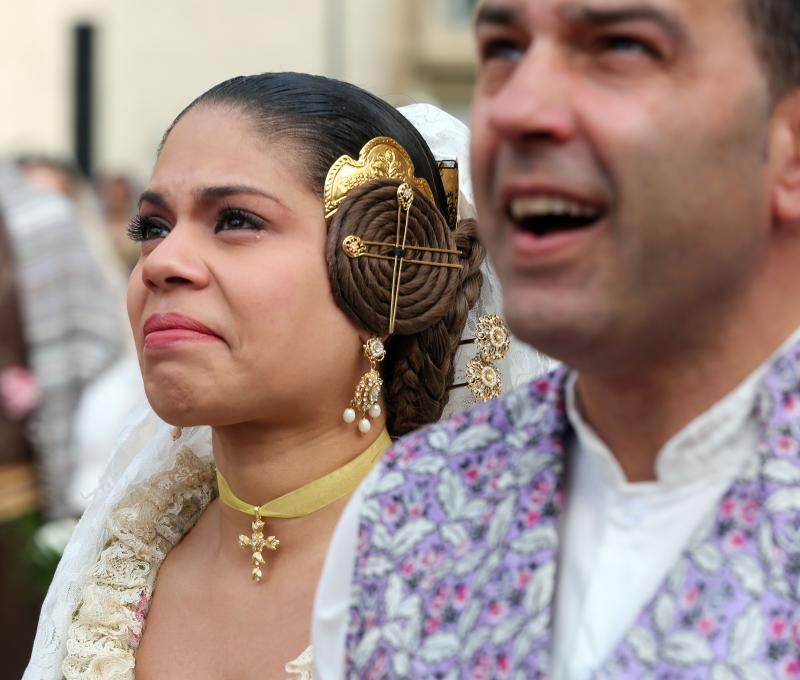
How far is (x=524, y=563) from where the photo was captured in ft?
5.60

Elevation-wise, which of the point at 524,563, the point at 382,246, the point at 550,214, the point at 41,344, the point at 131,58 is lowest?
the point at 41,344

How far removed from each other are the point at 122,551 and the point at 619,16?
5.46 ft

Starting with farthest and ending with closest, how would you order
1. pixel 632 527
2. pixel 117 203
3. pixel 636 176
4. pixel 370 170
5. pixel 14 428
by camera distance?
→ 1. pixel 117 203
2. pixel 14 428
3. pixel 370 170
4. pixel 632 527
5. pixel 636 176

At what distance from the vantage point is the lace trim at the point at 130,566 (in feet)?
9.09

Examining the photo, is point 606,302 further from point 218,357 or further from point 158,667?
point 158,667

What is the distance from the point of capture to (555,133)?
157 cm

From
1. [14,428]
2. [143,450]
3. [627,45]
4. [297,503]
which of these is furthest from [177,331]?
[14,428]

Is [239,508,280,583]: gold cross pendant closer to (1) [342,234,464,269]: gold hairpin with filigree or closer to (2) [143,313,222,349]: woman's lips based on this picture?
(2) [143,313,222,349]: woman's lips

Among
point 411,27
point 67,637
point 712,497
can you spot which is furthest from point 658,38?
point 411,27

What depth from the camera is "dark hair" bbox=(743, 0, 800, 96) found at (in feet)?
5.20

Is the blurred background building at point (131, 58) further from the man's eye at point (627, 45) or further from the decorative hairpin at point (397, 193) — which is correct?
the man's eye at point (627, 45)

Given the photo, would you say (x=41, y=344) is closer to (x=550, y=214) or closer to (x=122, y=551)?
(x=122, y=551)

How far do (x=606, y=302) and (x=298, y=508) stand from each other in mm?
1222

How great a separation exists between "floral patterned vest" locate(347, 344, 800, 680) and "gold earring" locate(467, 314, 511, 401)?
0.98m
